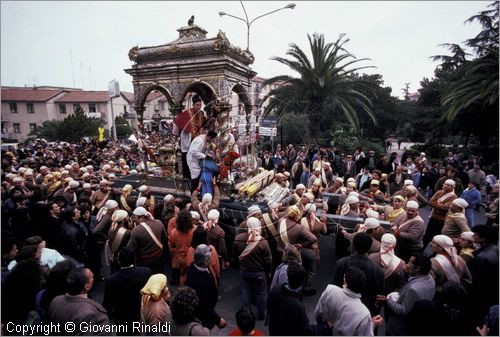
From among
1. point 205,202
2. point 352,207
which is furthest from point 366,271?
point 205,202

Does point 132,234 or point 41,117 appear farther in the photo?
point 41,117

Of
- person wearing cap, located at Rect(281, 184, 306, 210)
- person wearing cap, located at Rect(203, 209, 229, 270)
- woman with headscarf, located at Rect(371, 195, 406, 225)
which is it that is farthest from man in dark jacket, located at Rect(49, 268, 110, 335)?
woman with headscarf, located at Rect(371, 195, 406, 225)

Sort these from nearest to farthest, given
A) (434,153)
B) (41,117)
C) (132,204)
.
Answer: (132,204) < (434,153) < (41,117)

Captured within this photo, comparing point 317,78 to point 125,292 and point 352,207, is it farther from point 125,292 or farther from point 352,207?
point 125,292

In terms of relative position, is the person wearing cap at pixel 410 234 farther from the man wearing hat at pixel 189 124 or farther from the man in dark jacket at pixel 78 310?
the man wearing hat at pixel 189 124

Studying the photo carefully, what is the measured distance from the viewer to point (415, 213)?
5.00m

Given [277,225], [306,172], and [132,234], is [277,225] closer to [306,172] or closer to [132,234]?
[132,234]

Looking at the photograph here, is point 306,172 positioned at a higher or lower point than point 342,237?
higher

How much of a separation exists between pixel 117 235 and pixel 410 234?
4815 millimetres

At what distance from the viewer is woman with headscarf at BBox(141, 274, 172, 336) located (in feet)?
10.0

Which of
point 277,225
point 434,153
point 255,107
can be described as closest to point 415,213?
point 277,225

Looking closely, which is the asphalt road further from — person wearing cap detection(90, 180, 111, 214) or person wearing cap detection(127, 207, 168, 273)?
person wearing cap detection(90, 180, 111, 214)

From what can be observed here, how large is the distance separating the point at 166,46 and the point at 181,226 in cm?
515

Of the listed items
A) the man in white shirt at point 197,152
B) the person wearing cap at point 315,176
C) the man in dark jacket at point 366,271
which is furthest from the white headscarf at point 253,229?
the person wearing cap at point 315,176
